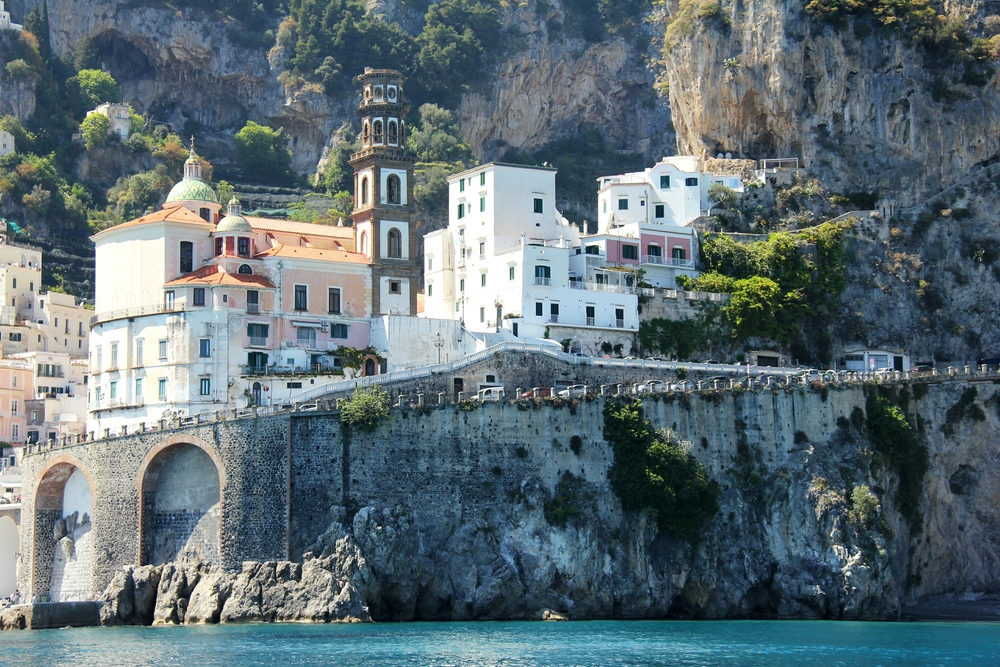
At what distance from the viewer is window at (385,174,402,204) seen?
91.4 meters

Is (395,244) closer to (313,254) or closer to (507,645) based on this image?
(313,254)

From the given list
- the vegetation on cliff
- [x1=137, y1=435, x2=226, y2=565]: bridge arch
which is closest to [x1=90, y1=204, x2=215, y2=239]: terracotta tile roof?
[x1=137, y1=435, x2=226, y2=565]: bridge arch

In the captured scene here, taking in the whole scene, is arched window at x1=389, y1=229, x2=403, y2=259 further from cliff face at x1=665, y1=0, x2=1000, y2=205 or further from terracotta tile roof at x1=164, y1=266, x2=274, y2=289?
cliff face at x1=665, y1=0, x2=1000, y2=205

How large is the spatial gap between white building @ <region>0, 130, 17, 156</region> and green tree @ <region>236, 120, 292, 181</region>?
Result: 18.0 metres

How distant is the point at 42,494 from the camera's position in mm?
84375

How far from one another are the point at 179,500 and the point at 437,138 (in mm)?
59392

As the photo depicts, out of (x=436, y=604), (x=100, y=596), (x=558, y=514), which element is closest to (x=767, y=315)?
(x=558, y=514)

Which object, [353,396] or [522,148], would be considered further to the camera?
[522,148]

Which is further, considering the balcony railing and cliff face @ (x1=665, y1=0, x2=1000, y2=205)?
cliff face @ (x1=665, y1=0, x2=1000, y2=205)

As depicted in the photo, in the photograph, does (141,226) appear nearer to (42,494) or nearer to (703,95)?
(42,494)

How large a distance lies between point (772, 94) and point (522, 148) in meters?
40.9

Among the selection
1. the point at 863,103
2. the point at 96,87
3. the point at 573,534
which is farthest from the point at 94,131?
the point at 573,534

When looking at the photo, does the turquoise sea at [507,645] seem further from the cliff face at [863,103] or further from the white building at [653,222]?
the cliff face at [863,103]

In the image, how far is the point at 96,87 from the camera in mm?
141500
